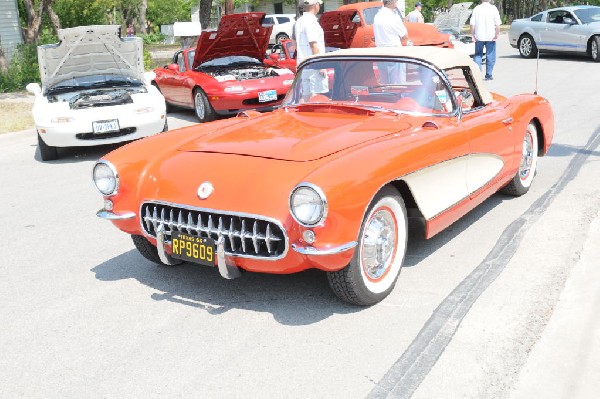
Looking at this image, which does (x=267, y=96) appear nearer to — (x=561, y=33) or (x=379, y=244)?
(x=379, y=244)

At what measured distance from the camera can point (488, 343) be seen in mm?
3604

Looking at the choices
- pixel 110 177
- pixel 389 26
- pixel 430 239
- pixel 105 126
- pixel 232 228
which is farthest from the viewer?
pixel 389 26

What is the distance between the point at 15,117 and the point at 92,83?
337cm

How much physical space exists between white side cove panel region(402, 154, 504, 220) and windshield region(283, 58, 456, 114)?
457 mm

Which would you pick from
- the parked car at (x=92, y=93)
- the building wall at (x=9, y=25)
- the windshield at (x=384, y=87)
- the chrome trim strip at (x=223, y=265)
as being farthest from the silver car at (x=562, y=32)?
the building wall at (x=9, y=25)

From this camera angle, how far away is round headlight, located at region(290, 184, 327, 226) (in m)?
3.67

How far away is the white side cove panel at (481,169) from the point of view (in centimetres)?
500

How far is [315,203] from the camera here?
369 cm

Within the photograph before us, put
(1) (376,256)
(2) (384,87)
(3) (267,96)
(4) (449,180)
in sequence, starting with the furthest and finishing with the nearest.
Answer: (3) (267,96), (2) (384,87), (4) (449,180), (1) (376,256)

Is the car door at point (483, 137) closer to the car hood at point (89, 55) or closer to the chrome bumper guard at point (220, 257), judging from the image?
the chrome bumper guard at point (220, 257)

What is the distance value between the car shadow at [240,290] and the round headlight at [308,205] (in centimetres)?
68

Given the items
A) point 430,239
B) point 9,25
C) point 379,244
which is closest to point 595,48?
point 430,239

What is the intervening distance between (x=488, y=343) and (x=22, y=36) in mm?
25113

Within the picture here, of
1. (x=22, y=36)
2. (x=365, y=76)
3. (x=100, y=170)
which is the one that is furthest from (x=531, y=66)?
(x=22, y=36)
